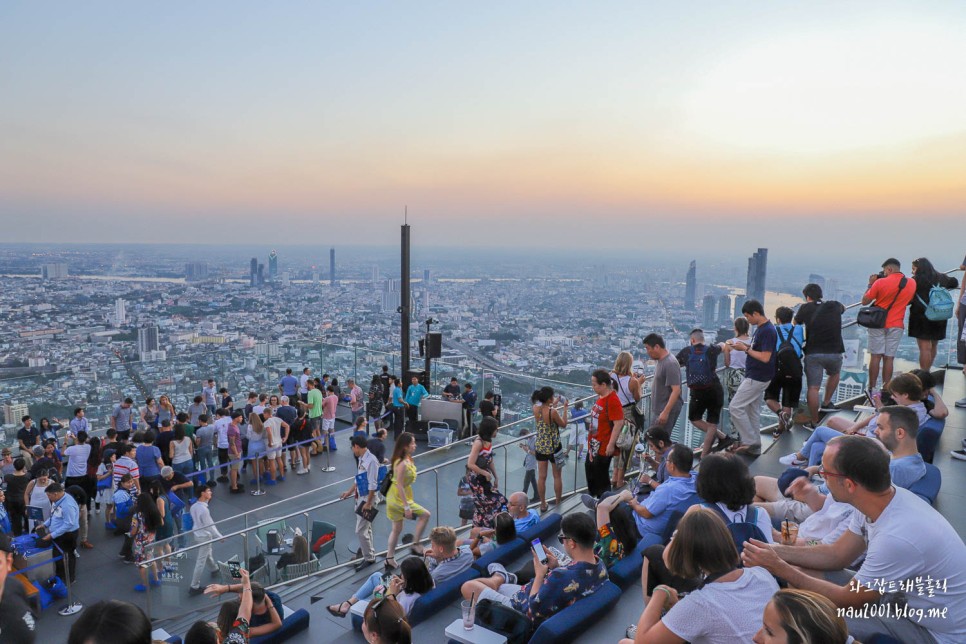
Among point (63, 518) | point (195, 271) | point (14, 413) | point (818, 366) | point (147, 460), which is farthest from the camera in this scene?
point (195, 271)

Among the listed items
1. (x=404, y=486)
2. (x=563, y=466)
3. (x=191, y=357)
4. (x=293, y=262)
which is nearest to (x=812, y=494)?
(x=563, y=466)

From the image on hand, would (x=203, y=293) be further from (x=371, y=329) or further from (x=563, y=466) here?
(x=563, y=466)

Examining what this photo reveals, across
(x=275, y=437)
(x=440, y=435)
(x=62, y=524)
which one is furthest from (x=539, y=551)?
(x=440, y=435)

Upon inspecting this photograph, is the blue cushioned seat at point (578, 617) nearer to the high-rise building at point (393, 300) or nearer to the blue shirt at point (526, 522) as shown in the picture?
the blue shirt at point (526, 522)

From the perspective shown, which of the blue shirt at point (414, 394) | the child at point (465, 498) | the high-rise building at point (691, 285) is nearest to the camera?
the child at point (465, 498)

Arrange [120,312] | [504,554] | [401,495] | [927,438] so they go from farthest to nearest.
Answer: [120,312], [401,495], [504,554], [927,438]

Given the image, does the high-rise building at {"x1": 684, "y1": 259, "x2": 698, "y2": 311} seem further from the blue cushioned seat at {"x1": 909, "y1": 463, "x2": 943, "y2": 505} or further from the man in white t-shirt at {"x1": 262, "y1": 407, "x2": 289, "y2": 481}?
the blue cushioned seat at {"x1": 909, "y1": 463, "x2": 943, "y2": 505}

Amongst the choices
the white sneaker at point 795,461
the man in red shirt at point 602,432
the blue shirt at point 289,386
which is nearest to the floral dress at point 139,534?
the man in red shirt at point 602,432

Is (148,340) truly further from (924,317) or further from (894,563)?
(894,563)
